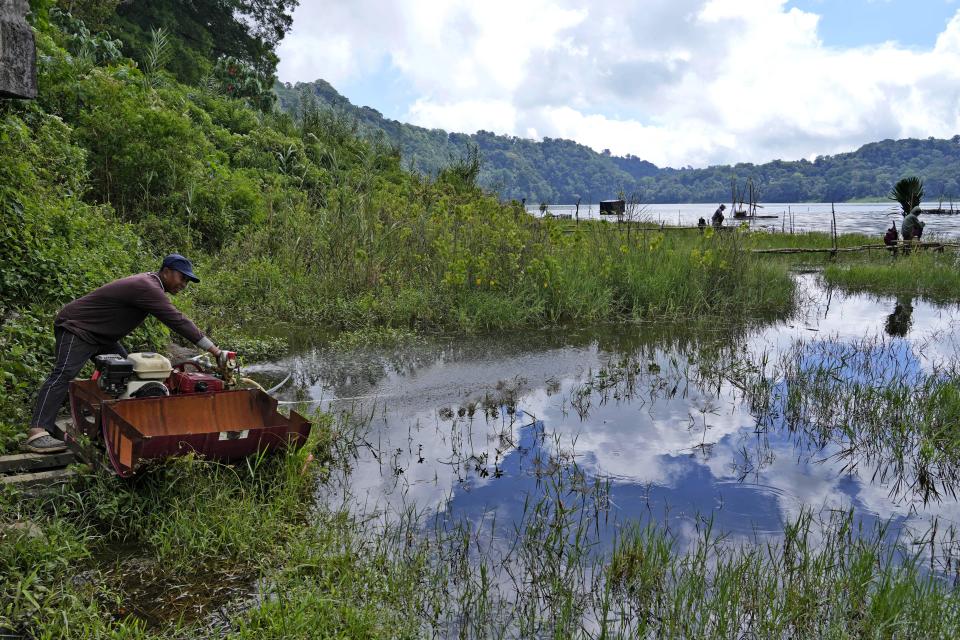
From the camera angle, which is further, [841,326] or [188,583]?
[841,326]

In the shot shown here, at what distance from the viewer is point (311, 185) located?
18.2m

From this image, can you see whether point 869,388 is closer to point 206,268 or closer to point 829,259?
point 206,268

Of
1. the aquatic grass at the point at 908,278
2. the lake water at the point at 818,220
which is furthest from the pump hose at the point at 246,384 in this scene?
the aquatic grass at the point at 908,278

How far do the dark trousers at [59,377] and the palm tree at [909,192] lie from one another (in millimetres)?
23295

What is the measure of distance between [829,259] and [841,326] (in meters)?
10.0

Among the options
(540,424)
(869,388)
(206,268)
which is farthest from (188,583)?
(206,268)

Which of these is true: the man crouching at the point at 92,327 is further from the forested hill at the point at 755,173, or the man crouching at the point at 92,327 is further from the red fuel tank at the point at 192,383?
the forested hill at the point at 755,173

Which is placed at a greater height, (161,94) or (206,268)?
(161,94)

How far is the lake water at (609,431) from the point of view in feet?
16.0

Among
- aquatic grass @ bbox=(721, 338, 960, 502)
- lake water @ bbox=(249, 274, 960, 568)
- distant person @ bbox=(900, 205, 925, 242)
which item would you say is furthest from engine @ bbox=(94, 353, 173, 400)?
distant person @ bbox=(900, 205, 925, 242)

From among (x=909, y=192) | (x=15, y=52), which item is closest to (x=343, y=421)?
(x=15, y=52)

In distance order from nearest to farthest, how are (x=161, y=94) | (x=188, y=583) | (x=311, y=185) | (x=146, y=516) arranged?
(x=188, y=583) → (x=146, y=516) → (x=161, y=94) → (x=311, y=185)

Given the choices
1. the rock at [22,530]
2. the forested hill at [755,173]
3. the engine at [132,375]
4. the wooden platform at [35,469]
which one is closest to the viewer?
the rock at [22,530]

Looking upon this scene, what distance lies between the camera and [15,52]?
3.28 m
